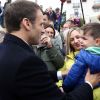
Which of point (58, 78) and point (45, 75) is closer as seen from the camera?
point (45, 75)

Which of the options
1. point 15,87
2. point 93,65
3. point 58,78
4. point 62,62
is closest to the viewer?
point 15,87

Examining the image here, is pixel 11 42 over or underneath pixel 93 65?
over

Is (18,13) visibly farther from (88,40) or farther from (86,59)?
(88,40)

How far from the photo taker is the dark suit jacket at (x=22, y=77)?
2.25m

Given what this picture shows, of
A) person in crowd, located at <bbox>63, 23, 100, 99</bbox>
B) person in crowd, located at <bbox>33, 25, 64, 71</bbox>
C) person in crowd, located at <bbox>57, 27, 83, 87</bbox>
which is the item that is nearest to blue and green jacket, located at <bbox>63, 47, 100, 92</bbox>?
person in crowd, located at <bbox>63, 23, 100, 99</bbox>

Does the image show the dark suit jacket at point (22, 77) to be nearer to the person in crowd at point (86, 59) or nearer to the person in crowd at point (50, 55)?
the person in crowd at point (86, 59)

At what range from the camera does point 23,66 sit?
2254 mm

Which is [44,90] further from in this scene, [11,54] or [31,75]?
[11,54]

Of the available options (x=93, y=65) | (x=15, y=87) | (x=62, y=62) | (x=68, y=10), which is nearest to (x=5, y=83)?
(x=15, y=87)

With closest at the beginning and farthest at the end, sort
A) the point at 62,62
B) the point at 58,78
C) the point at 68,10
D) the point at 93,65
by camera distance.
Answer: the point at 93,65 → the point at 58,78 → the point at 62,62 → the point at 68,10

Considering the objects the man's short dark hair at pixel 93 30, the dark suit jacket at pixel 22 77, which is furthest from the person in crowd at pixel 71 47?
the dark suit jacket at pixel 22 77

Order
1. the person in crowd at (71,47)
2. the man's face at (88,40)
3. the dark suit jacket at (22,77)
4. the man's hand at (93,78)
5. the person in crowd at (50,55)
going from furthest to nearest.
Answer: the person in crowd at (50,55), the person in crowd at (71,47), the man's face at (88,40), the man's hand at (93,78), the dark suit jacket at (22,77)

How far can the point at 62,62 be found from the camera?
418 centimetres

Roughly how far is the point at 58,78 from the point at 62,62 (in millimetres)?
833
